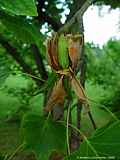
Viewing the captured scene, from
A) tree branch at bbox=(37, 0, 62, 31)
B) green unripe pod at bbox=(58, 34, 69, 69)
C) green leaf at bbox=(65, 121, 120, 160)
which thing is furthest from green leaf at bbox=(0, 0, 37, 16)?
tree branch at bbox=(37, 0, 62, 31)

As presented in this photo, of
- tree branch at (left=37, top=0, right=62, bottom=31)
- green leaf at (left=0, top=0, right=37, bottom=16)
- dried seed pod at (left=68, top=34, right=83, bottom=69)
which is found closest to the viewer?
green leaf at (left=0, top=0, right=37, bottom=16)

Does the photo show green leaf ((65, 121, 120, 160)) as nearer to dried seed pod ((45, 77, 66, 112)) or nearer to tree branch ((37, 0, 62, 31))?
dried seed pod ((45, 77, 66, 112))

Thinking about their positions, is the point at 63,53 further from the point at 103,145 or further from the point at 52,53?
the point at 103,145

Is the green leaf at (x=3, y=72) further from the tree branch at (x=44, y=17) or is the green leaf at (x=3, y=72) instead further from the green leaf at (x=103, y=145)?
the tree branch at (x=44, y=17)

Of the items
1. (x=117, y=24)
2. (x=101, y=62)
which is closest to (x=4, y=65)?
(x=117, y=24)

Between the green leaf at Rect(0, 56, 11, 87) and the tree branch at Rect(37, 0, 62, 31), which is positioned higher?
the tree branch at Rect(37, 0, 62, 31)

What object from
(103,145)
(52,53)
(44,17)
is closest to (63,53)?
(52,53)

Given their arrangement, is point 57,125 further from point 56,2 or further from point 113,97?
point 113,97

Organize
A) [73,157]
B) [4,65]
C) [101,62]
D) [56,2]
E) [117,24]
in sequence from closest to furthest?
[73,157] < [4,65] < [56,2] < [117,24] < [101,62]
